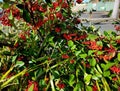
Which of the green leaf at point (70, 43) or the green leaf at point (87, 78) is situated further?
the green leaf at point (70, 43)

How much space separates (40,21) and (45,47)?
0.82 feet

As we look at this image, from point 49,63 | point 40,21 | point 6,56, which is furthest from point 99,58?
point 6,56

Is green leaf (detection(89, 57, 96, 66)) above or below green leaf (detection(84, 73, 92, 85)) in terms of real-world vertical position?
above

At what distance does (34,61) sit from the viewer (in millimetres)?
2520

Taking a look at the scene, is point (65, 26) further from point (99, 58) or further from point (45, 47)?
point (99, 58)

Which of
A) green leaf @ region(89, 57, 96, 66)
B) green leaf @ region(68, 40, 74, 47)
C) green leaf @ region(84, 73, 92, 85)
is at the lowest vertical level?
green leaf @ region(84, 73, 92, 85)

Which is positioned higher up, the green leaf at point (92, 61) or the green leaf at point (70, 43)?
the green leaf at point (70, 43)

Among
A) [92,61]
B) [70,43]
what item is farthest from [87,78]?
[70,43]

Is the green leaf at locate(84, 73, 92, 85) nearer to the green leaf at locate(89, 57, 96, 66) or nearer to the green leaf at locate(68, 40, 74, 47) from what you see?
A: the green leaf at locate(89, 57, 96, 66)

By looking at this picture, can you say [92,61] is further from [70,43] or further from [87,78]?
[70,43]

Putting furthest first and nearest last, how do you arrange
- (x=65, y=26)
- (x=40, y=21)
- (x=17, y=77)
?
(x=65, y=26) < (x=40, y=21) < (x=17, y=77)

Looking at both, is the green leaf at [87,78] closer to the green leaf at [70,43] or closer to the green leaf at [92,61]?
the green leaf at [92,61]

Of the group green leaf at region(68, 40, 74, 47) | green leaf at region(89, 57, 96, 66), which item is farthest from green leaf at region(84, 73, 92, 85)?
green leaf at region(68, 40, 74, 47)

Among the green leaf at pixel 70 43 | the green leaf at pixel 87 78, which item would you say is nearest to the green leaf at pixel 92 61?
the green leaf at pixel 87 78
